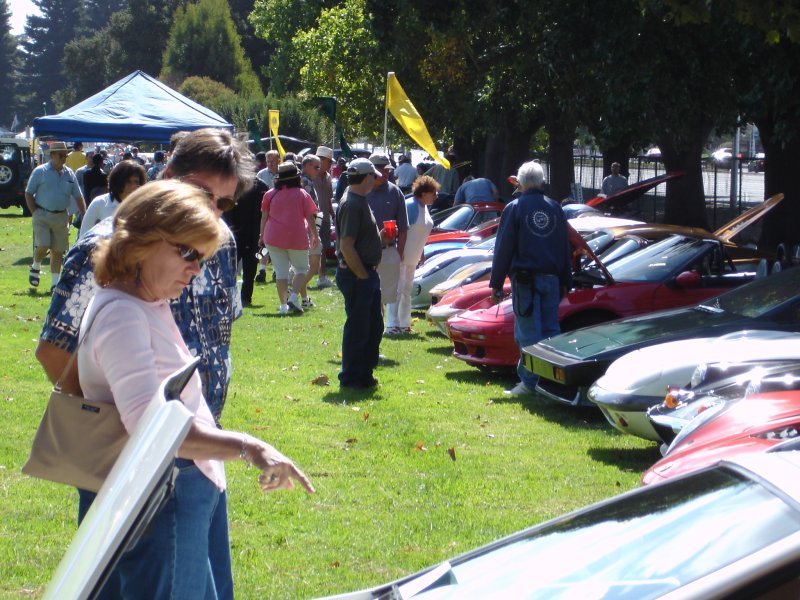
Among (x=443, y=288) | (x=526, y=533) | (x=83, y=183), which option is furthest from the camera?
(x=83, y=183)

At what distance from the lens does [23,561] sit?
17.8 ft

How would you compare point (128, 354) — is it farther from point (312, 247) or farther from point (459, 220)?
point (459, 220)

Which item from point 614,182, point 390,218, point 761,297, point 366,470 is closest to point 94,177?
point 390,218

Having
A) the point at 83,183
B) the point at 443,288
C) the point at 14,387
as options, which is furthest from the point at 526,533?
the point at 83,183

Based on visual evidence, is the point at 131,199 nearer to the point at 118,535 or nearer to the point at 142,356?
the point at 142,356

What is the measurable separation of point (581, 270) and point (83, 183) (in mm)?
11167

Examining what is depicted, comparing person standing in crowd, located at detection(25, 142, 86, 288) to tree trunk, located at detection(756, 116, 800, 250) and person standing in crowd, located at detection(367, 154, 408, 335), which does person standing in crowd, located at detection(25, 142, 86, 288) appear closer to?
person standing in crowd, located at detection(367, 154, 408, 335)

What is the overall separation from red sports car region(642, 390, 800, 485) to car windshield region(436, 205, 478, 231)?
44.4 ft

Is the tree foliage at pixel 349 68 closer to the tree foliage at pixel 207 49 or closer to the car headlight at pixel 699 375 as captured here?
the car headlight at pixel 699 375

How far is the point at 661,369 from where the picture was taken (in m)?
7.78

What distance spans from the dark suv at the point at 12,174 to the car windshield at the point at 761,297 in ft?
106

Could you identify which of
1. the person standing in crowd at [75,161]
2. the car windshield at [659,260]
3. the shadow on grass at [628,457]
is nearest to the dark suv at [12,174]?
the person standing in crowd at [75,161]

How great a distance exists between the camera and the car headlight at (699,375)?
739 centimetres

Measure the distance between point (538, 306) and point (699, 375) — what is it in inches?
107
